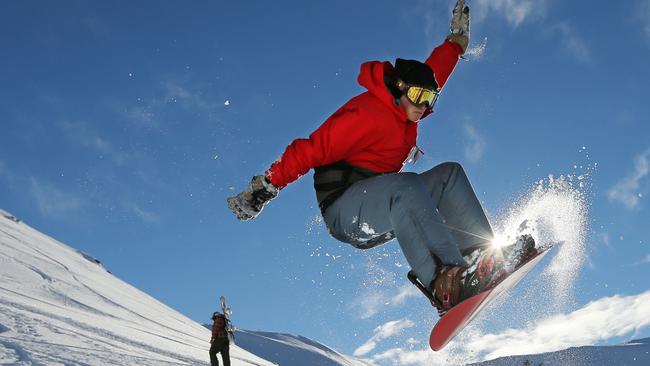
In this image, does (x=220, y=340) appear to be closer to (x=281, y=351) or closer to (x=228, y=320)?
(x=228, y=320)

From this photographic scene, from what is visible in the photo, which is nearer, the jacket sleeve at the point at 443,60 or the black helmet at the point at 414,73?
the black helmet at the point at 414,73

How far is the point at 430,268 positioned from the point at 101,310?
47.9 feet

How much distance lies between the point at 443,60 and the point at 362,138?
1137mm

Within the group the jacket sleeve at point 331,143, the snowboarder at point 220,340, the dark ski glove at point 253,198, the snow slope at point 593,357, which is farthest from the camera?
the snow slope at point 593,357

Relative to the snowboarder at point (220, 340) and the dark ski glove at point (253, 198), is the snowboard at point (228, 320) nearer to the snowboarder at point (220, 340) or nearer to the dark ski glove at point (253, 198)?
the snowboarder at point (220, 340)

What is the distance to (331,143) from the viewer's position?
3.33 metres

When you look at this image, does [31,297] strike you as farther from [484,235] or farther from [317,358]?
[317,358]

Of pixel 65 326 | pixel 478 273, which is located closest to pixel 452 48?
pixel 478 273

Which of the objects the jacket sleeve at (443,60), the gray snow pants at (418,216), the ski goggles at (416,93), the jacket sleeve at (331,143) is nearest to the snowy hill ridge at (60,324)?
the jacket sleeve at (331,143)

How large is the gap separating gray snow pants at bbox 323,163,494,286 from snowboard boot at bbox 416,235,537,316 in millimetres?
69

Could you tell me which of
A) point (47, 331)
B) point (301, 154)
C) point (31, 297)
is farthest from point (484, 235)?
point (31, 297)

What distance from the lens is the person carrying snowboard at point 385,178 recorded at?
3.09 meters

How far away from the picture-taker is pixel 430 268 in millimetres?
3006

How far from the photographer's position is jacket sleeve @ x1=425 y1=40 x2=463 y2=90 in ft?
13.4
